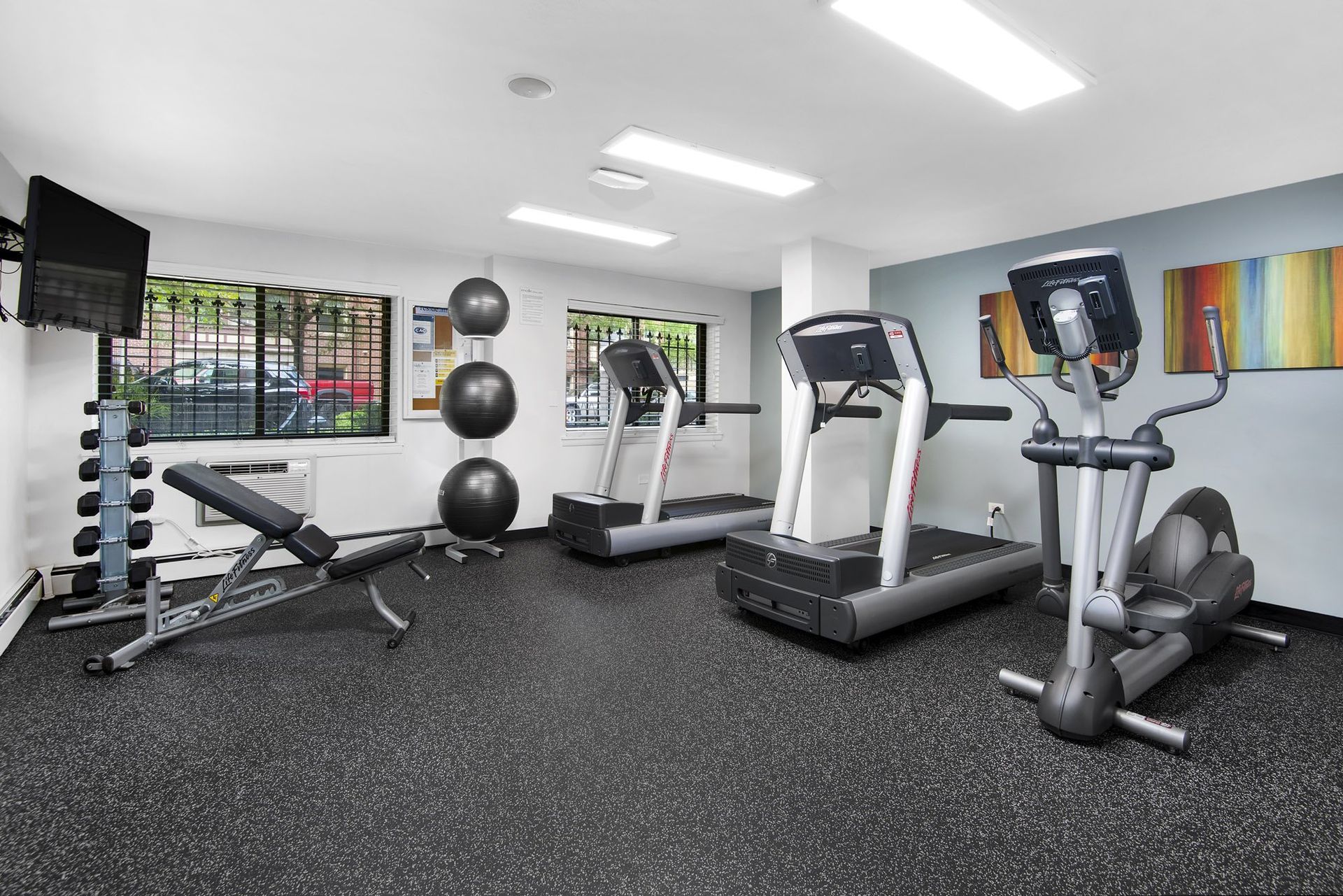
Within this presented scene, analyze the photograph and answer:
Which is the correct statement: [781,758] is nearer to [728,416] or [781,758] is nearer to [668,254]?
[668,254]

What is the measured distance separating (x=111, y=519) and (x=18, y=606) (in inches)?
21.3

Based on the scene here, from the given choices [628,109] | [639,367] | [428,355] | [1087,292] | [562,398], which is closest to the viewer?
[1087,292]

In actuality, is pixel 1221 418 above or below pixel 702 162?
below

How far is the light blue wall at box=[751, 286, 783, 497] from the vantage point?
607 cm

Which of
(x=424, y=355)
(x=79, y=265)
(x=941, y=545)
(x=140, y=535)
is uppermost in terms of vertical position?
(x=79, y=265)

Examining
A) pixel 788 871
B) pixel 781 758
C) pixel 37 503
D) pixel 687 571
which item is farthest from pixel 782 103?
pixel 37 503

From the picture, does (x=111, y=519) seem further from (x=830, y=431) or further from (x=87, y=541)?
(x=830, y=431)

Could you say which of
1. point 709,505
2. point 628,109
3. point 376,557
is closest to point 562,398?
point 709,505

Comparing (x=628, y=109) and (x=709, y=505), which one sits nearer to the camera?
(x=628, y=109)

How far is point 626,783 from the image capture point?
1.84m

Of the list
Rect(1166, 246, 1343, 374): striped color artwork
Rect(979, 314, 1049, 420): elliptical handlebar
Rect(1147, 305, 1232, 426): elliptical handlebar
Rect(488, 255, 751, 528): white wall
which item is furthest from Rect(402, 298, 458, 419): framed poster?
Rect(1166, 246, 1343, 374): striped color artwork

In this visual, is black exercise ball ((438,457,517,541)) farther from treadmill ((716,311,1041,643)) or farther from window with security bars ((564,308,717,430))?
treadmill ((716,311,1041,643))

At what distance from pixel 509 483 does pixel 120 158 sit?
2535 millimetres

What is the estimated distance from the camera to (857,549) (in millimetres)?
3412
